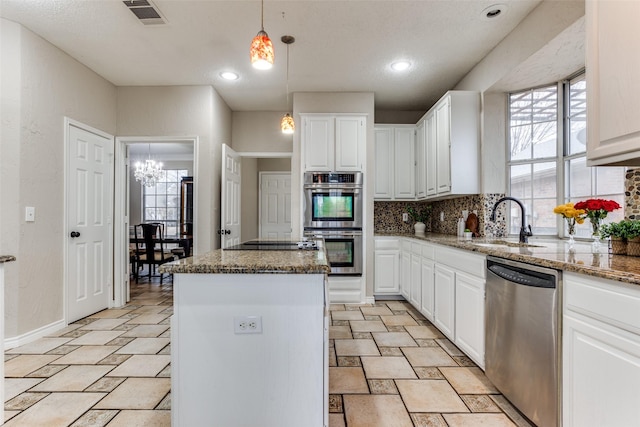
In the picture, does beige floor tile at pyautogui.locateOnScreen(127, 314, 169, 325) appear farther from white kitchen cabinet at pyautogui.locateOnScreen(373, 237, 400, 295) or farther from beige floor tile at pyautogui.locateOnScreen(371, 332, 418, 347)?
white kitchen cabinet at pyautogui.locateOnScreen(373, 237, 400, 295)

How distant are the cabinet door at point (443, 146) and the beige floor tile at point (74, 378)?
3377 millimetres

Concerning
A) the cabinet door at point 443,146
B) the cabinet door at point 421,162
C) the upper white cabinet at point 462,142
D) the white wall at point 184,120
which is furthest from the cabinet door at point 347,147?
the white wall at point 184,120

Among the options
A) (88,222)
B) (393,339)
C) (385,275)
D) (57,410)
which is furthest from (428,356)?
(88,222)

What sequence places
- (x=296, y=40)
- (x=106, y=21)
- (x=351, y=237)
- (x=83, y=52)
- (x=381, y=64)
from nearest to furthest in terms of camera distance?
(x=106, y=21)
(x=296, y=40)
(x=83, y=52)
(x=381, y=64)
(x=351, y=237)

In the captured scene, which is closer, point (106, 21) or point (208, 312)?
point (208, 312)

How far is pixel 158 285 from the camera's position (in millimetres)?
4992

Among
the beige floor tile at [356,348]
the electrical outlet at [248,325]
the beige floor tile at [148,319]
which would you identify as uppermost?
the electrical outlet at [248,325]

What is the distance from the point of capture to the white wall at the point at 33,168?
2.65m

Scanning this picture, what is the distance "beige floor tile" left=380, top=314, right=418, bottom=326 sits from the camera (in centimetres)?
326

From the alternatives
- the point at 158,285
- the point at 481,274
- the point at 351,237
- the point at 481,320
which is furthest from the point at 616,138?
the point at 158,285

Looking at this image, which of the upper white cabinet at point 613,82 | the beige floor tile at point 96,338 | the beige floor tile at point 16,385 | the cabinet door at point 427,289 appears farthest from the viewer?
the cabinet door at point 427,289

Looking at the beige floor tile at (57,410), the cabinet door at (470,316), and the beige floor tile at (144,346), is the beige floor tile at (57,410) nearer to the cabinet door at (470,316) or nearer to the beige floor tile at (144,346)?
the beige floor tile at (144,346)

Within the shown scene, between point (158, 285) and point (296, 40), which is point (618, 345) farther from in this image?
point (158, 285)

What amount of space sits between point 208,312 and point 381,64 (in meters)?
3.02
